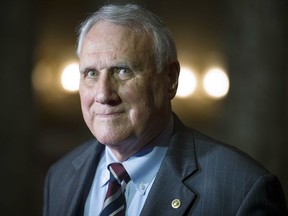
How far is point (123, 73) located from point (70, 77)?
7.67 m

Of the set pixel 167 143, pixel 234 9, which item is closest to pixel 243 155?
pixel 167 143

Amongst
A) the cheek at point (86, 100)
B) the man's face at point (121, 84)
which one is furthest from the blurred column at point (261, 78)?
the cheek at point (86, 100)

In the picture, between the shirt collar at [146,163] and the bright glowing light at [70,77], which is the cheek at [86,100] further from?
the bright glowing light at [70,77]

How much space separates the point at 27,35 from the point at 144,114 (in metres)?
3.83

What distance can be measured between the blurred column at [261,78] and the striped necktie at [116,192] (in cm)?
232

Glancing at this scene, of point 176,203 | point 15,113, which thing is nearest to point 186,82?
point 15,113

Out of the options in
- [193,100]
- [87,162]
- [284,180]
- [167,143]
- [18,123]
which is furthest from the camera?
[193,100]

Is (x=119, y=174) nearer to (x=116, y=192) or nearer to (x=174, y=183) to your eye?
(x=116, y=192)

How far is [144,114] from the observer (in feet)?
8.90

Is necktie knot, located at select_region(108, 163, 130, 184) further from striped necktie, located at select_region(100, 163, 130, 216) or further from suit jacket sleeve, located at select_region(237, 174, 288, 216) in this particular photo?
suit jacket sleeve, located at select_region(237, 174, 288, 216)

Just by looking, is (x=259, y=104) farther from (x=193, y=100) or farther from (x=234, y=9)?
(x=193, y=100)

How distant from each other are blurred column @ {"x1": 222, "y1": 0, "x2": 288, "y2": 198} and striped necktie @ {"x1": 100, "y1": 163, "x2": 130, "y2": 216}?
7.60 ft

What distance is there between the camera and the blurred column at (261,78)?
4.88 m

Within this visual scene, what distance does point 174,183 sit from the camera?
2668 mm
